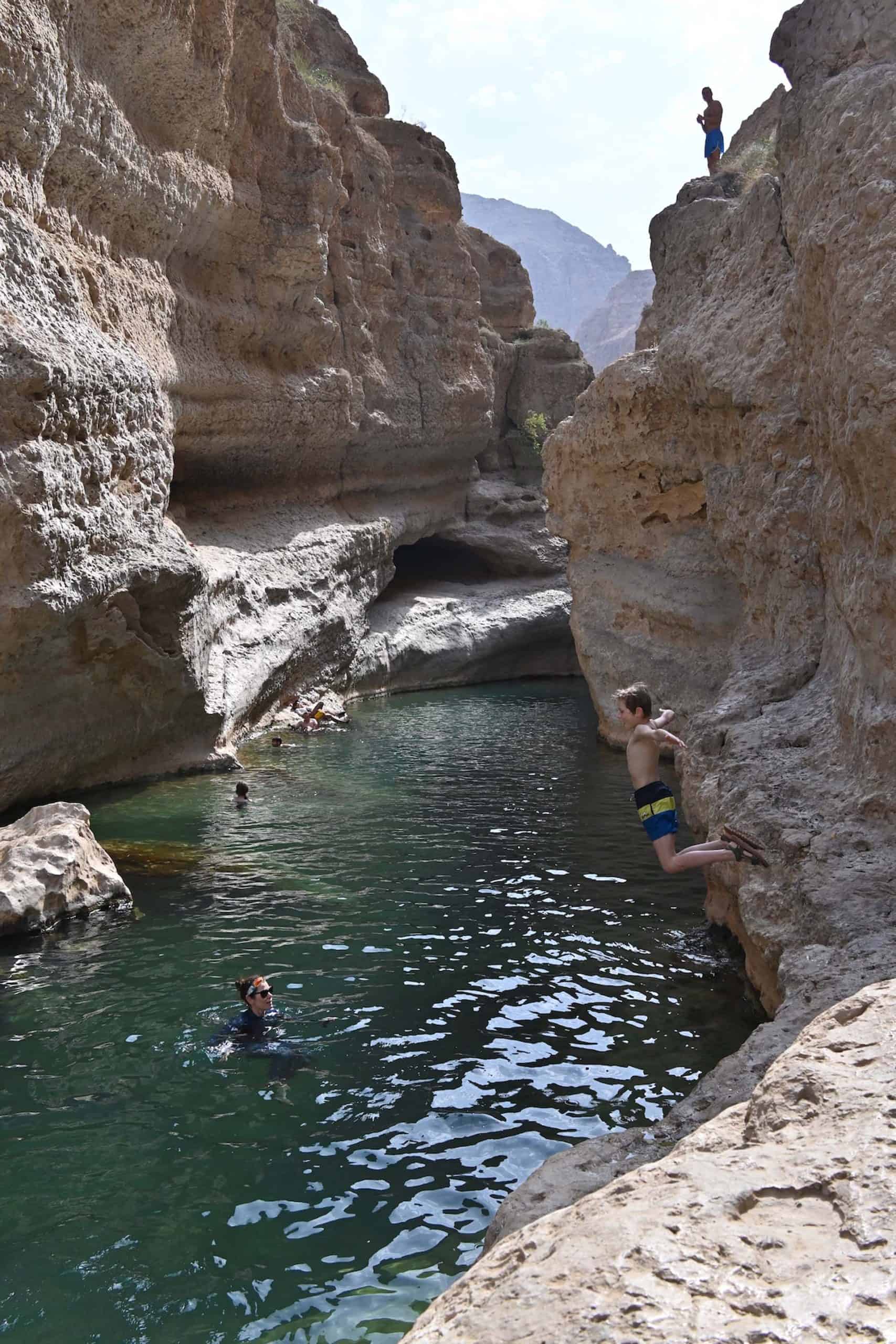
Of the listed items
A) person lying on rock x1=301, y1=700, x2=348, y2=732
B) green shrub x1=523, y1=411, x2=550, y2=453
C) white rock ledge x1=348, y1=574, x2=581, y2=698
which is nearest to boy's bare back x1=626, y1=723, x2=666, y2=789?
person lying on rock x1=301, y1=700, x2=348, y2=732

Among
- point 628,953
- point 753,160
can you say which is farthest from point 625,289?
point 628,953

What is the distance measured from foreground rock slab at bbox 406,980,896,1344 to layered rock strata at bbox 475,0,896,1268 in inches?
5.3

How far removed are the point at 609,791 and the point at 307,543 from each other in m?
9.66

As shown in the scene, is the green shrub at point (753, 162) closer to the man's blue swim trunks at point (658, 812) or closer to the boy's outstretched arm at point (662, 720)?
the boy's outstretched arm at point (662, 720)

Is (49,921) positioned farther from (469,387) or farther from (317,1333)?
(469,387)

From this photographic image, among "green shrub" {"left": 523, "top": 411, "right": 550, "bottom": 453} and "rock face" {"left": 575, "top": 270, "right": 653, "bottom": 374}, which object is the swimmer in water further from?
"rock face" {"left": 575, "top": 270, "right": 653, "bottom": 374}

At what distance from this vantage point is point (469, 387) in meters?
28.5

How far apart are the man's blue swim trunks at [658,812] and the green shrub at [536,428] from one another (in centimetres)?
2528

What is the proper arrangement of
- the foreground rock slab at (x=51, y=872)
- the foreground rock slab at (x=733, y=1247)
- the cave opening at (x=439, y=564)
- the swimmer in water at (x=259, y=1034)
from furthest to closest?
the cave opening at (x=439, y=564) < the foreground rock slab at (x=51, y=872) < the swimmer in water at (x=259, y=1034) < the foreground rock slab at (x=733, y=1247)

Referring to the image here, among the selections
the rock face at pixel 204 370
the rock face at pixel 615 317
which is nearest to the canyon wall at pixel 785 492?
the rock face at pixel 204 370

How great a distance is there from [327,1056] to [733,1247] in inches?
176

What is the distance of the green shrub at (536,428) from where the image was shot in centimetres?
3203

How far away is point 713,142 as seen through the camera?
18.0 metres

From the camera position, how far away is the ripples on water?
488 cm
